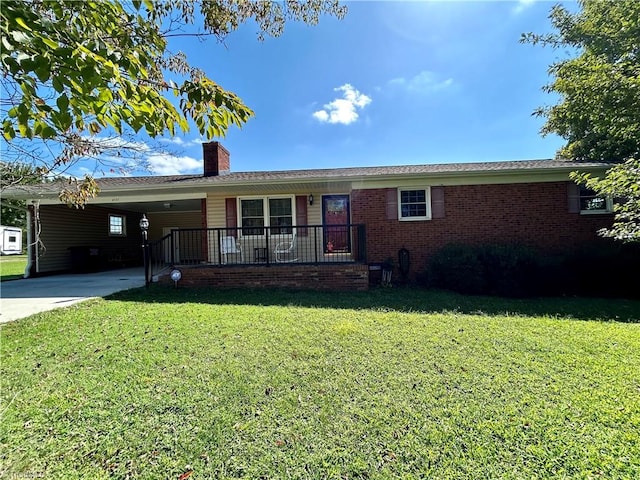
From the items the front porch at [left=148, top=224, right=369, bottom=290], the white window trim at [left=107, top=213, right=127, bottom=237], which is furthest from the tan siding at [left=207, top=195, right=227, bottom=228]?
the white window trim at [left=107, top=213, right=127, bottom=237]

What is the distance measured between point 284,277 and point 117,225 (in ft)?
36.4

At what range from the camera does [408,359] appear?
365 cm

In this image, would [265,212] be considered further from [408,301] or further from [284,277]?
[408,301]

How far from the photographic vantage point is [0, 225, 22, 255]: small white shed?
346 centimetres

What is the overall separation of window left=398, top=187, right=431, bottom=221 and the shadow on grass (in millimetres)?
2465

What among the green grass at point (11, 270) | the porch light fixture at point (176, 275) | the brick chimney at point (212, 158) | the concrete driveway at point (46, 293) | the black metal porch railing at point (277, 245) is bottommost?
the concrete driveway at point (46, 293)

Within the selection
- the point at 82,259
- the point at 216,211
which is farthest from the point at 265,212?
the point at 82,259

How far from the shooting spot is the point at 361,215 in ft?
30.5

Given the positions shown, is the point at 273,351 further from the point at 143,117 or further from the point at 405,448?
the point at 143,117

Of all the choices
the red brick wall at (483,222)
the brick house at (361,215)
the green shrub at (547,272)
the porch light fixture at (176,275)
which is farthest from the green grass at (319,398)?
the red brick wall at (483,222)

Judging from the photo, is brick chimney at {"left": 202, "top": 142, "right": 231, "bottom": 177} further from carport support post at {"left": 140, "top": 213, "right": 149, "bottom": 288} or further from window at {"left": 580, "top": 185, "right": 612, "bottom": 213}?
window at {"left": 580, "top": 185, "right": 612, "bottom": 213}

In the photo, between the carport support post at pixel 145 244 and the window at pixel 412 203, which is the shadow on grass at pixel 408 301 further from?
the window at pixel 412 203

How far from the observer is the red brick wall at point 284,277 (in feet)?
26.5

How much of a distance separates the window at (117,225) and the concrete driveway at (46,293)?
179 inches
